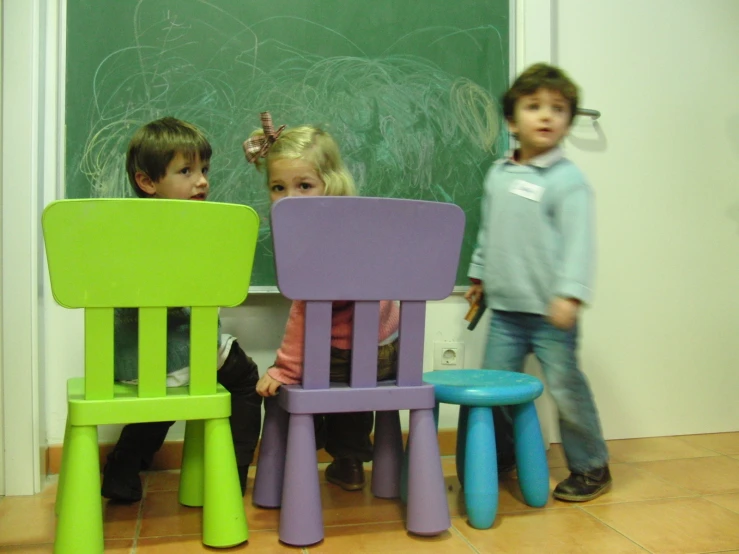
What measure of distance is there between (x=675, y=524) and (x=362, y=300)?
2.80 ft

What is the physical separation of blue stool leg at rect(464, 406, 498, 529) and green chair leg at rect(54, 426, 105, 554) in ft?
2.43

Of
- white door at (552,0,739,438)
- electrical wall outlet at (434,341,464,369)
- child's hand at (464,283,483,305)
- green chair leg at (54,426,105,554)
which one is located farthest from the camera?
white door at (552,0,739,438)

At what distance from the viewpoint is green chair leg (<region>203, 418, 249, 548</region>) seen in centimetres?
139

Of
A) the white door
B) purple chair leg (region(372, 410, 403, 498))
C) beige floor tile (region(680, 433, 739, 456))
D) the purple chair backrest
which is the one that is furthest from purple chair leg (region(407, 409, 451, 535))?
beige floor tile (region(680, 433, 739, 456))

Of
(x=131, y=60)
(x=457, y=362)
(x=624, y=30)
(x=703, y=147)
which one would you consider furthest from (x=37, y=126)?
(x=703, y=147)

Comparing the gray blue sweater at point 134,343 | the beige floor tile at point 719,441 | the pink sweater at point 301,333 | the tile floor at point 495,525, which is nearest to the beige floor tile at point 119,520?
the tile floor at point 495,525

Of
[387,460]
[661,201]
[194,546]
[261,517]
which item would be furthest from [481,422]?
[661,201]

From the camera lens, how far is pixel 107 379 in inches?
52.6

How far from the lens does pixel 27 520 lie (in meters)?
1.60

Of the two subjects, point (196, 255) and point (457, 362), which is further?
point (457, 362)

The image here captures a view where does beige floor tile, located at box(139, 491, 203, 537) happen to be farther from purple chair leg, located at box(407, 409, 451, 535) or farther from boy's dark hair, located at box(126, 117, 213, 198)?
boy's dark hair, located at box(126, 117, 213, 198)

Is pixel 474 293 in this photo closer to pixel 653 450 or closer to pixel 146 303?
pixel 653 450

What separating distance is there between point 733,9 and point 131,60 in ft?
6.16

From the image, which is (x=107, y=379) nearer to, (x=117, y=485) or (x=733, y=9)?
(x=117, y=485)
